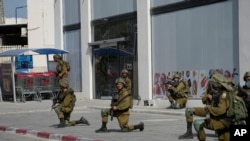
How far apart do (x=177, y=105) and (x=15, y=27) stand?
2493 centimetres

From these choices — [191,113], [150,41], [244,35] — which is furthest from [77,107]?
[191,113]

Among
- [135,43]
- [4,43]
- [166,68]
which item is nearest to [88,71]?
[135,43]

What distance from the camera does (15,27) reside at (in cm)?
4253

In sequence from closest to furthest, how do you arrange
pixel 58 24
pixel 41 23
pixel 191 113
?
pixel 191 113, pixel 58 24, pixel 41 23

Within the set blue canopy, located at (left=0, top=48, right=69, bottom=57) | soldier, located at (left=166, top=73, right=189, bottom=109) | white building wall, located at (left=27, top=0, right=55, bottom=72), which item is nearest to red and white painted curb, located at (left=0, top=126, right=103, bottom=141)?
soldier, located at (left=166, top=73, right=189, bottom=109)

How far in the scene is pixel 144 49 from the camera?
2325 centimetres

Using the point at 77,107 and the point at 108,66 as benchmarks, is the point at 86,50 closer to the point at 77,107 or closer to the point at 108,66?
the point at 108,66

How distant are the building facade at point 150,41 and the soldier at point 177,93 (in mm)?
→ 546

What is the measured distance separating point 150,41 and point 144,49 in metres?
0.44

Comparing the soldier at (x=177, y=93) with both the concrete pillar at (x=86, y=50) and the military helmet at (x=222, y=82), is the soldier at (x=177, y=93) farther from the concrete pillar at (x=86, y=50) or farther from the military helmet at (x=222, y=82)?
the military helmet at (x=222, y=82)

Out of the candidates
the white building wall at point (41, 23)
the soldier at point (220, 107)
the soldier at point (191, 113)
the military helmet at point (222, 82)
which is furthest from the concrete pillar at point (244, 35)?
the white building wall at point (41, 23)

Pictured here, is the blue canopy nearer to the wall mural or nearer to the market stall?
the market stall

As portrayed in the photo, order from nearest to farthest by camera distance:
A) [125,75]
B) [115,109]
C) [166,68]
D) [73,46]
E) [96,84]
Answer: [115,109] < [125,75] < [166,68] < [96,84] < [73,46]

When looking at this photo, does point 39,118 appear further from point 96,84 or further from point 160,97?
point 96,84
